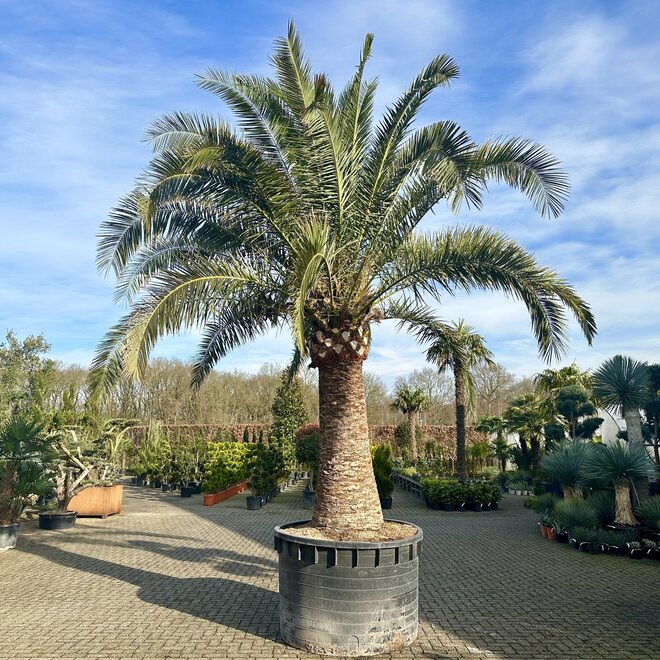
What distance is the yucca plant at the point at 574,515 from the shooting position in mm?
10961

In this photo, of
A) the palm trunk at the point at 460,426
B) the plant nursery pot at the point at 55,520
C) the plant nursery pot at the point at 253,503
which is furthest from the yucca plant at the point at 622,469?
the plant nursery pot at the point at 55,520

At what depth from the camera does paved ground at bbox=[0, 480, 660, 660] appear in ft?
18.9

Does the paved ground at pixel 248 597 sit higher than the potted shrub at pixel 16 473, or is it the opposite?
the potted shrub at pixel 16 473

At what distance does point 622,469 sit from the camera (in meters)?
10.7

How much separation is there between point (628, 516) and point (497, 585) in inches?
162

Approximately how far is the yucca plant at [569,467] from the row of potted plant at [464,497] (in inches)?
187

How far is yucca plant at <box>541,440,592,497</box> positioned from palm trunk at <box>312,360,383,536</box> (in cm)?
723

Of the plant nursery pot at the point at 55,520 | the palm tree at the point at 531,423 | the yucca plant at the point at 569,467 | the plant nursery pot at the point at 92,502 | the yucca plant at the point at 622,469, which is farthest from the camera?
the palm tree at the point at 531,423

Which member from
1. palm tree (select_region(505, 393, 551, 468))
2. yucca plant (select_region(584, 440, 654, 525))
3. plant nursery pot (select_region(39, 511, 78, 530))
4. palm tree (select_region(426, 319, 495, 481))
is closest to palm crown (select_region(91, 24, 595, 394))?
palm tree (select_region(426, 319, 495, 481))

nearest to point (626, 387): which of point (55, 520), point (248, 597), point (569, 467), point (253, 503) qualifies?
point (569, 467)

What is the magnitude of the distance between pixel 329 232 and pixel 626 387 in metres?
8.52

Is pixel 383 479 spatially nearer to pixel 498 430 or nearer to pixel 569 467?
pixel 569 467

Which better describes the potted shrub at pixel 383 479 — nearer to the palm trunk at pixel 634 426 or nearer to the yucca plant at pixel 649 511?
the palm trunk at pixel 634 426

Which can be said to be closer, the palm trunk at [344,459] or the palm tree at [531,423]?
the palm trunk at [344,459]
